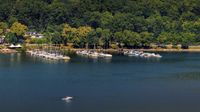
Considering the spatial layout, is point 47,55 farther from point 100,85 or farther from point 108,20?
point 108,20

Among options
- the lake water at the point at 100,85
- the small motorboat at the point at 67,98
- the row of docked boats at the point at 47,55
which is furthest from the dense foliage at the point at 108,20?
the small motorboat at the point at 67,98

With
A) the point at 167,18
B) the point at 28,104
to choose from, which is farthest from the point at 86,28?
the point at 28,104

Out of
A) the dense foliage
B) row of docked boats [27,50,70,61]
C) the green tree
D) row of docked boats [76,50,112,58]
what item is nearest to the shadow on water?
row of docked boats [27,50,70,61]

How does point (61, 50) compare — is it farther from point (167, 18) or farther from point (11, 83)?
point (11, 83)

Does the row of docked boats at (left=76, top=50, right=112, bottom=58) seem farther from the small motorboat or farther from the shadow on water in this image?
the small motorboat

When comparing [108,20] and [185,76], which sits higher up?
[108,20]

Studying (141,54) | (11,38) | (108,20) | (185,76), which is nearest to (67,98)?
(185,76)
